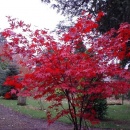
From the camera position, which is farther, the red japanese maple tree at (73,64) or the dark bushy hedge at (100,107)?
the dark bushy hedge at (100,107)

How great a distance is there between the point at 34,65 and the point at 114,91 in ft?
5.96

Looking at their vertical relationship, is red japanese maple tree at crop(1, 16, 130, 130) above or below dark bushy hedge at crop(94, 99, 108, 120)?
above

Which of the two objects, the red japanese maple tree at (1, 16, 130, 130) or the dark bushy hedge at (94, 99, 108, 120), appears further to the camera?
the dark bushy hedge at (94, 99, 108, 120)

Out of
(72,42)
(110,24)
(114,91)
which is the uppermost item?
(110,24)

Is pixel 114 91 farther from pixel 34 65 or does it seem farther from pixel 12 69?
pixel 12 69

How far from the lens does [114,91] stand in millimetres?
5688

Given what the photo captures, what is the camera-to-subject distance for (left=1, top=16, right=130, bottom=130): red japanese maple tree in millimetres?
5402

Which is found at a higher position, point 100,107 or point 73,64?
point 73,64

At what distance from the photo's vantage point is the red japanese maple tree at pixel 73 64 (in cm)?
540

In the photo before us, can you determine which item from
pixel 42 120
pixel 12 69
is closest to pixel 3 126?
pixel 42 120

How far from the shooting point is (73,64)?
18.4 feet

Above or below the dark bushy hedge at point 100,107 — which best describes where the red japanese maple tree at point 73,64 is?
above

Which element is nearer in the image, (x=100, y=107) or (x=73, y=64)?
(x=73, y=64)

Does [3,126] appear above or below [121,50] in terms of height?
below
